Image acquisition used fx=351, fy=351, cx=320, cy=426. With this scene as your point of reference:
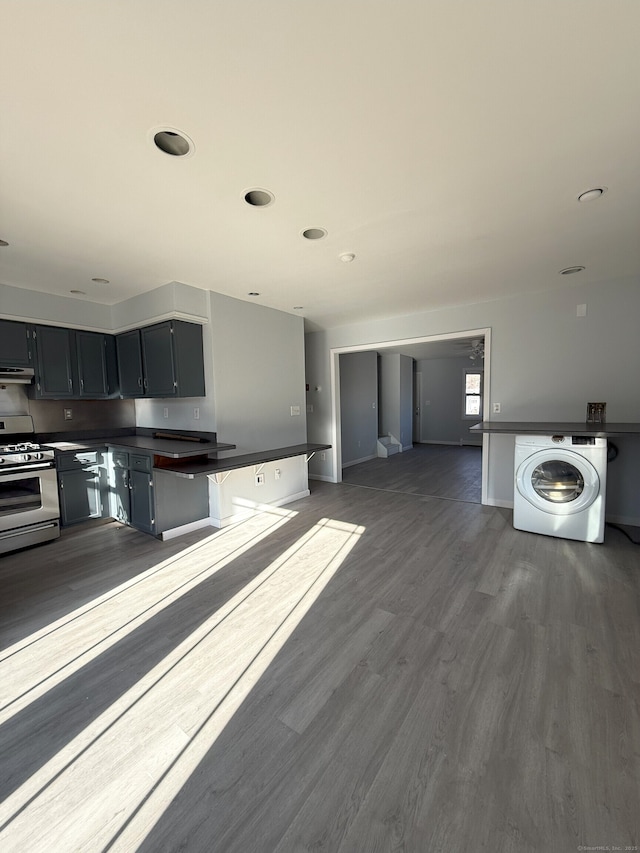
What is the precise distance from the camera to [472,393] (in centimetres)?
942

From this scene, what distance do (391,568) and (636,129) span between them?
290 centimetres

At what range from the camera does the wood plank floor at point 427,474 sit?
5184mm

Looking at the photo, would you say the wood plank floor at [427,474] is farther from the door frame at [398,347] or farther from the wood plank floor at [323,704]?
the wood plank floor at [323,704]

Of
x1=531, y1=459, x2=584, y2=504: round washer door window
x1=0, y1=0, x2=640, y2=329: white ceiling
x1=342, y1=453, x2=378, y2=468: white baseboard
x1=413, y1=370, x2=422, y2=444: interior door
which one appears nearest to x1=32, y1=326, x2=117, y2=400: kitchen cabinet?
x1=0, y1=0, x2=640, y2=329: white ceiling

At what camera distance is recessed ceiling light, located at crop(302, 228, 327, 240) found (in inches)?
95.3

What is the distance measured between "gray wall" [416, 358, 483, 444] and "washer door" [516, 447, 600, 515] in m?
6.17

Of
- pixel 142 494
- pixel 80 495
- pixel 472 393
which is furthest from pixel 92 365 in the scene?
pixel 472 393

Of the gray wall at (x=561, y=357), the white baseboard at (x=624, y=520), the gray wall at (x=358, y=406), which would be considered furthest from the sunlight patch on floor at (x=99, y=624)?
the gray wall at (x=358, y=406)

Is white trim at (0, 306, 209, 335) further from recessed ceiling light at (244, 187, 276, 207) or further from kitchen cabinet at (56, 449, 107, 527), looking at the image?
Answer: recessed ceiling light at (244, 187, 276, 207)

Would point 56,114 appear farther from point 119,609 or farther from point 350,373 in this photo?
point 350,373

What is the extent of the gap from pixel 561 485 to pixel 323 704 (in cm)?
294

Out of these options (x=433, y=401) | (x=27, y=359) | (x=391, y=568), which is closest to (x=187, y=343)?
(x=27, y=359)

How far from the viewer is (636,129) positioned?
1.55m

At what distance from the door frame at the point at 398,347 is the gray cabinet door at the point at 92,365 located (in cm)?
314
